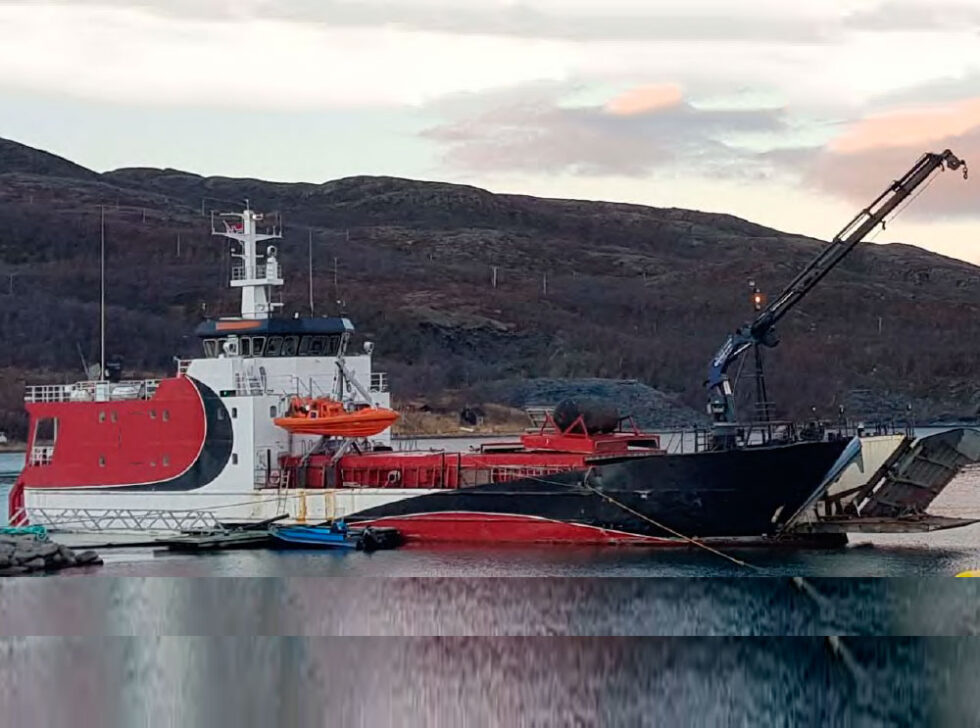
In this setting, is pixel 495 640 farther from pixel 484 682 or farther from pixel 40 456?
pixel 40 456

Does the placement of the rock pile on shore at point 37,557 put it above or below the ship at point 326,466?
below

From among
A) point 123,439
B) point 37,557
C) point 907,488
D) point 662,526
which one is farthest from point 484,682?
point 123,439

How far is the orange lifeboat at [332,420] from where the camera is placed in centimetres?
4019

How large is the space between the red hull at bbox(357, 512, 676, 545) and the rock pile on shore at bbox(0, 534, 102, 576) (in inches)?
323

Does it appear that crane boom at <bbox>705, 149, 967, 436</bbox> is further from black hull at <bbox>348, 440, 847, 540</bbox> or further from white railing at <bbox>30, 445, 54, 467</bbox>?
white railing at <bbox>30, 445, 54, 467</bbox>

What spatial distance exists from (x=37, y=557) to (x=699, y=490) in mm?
16636

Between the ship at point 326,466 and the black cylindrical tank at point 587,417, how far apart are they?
5cm

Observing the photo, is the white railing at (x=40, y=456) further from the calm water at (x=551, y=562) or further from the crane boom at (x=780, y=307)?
the crane boom at (x=780, y=307)

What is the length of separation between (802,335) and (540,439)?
384 ft

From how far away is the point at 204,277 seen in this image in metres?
156

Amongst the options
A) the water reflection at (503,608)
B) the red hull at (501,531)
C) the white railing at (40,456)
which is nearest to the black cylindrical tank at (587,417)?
the red hull at (501,531)

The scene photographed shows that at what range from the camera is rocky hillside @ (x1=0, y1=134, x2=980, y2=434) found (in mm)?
131000

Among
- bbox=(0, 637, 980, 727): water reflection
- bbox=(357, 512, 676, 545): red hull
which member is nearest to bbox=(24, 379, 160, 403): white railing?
bbox=(357, 512, 676, 545): red hull

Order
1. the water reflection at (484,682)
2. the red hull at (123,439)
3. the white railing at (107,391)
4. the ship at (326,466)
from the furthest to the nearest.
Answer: the white railing at (107,391) < the red hull at (123,439) < the ship at (326,466) < the water reflection at (484,682)
